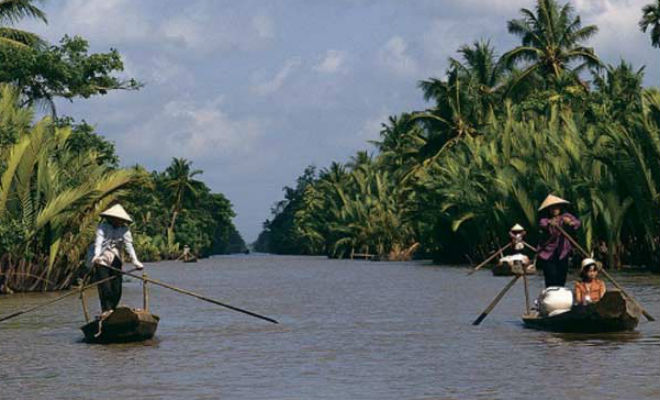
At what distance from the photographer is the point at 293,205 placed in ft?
477

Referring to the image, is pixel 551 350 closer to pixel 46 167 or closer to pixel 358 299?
pixel 358 299

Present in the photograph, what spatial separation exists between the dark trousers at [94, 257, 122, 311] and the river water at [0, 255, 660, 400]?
0.90 metres

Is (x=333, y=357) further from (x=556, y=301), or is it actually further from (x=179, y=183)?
(x=179, y=183)

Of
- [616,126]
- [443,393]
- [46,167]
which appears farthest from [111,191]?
[443,393]

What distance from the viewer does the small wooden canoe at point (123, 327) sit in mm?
16312

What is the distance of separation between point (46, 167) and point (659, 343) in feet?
57.6

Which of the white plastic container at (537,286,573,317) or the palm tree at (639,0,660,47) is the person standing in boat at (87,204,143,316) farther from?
the palm tree at (639,0,660,47)

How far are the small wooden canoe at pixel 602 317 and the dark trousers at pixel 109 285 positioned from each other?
654 cm

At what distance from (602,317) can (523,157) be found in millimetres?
25174

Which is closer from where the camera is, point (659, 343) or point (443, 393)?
point (443, 393)

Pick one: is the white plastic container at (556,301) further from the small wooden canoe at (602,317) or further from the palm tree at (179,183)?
the palm tree at (179,183)

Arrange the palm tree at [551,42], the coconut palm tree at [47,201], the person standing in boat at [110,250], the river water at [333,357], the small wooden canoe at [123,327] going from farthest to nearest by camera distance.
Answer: the palm tree at [551,42] → the coconut palm tree at [47,201] → the person standing in boat at [110,250] → the small wooden canoe at [123,327] → the river water at [333,357]

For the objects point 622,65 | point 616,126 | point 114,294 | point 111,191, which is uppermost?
point 622,65

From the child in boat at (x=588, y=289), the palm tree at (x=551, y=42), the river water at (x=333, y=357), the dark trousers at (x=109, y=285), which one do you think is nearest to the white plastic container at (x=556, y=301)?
the child in boat at (x=588, y=289)
